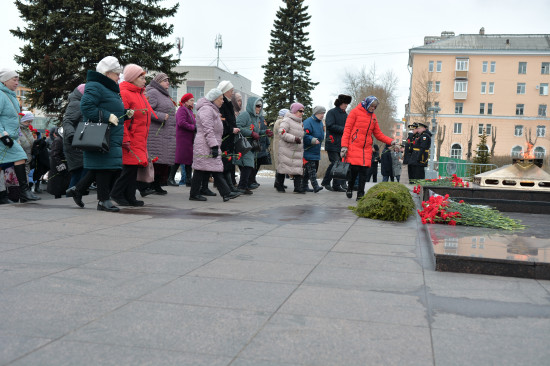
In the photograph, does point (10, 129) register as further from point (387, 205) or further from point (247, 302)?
point (247, 302)

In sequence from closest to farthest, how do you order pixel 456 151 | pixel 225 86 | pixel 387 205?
pixel 387 205 → pixel 225 86 → pixel 456 151

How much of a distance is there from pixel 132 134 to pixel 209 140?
1.33 meters

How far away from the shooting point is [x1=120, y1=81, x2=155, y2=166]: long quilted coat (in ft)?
27.3

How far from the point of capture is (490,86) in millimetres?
78125

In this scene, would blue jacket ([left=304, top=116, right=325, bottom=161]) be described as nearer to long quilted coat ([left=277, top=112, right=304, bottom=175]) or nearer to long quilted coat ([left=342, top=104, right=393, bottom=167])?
long quilted coat ([left=277, top=112, right=304, bottom=175])

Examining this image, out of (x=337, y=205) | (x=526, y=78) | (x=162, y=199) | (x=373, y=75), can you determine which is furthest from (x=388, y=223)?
(x=526, y=78)

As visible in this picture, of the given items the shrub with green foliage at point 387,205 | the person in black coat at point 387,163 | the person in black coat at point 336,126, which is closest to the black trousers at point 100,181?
the shrub with green foliage at point 387,205

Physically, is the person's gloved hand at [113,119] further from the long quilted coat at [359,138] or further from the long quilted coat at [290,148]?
the long quilted coat at [290,148]

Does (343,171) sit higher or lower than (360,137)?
lower

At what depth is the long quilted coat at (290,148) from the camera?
473 inches

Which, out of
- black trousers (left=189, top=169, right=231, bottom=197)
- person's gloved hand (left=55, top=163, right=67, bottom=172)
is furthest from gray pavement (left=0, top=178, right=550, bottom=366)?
person's gloved hand (left=55, top=163, right=67, bottom=172)

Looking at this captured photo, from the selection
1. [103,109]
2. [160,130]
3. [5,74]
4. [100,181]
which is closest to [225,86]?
[160,130]

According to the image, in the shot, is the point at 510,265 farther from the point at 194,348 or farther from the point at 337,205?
the point at 337,205

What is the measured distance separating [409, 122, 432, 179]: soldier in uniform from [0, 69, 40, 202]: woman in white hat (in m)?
8.55
